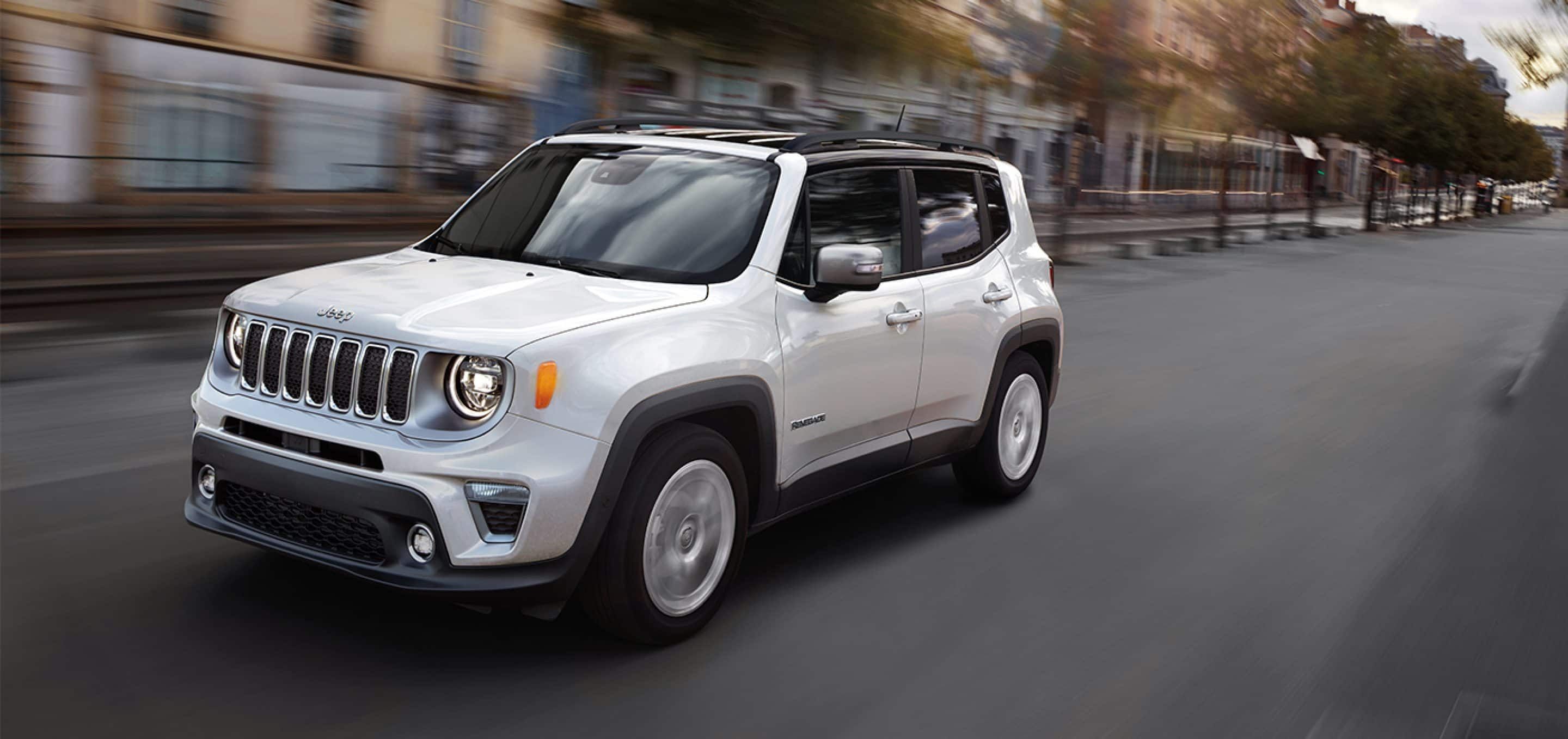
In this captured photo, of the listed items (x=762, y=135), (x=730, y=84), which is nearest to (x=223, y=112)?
(x=730, y=84)

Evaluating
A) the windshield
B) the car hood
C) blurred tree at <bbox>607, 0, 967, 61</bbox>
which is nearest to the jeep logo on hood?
the car hood

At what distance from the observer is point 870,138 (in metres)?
5.58

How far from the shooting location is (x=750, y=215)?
491cm

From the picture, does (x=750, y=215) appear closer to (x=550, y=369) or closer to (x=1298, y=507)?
(x=550, y=369)

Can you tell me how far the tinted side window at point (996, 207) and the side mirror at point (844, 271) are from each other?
1529 mm

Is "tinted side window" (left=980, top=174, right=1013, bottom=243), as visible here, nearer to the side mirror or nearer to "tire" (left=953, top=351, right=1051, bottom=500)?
"tire" (left=953, top=351, right=1051, bottom=500)

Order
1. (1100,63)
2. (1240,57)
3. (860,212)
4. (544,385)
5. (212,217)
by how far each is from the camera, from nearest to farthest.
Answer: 1. (544,385)
2. (860,212)
3. (212,217)
4. (1100,63)
5. (1240,57)

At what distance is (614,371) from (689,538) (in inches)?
26.9

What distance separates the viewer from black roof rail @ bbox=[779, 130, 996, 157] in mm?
5215

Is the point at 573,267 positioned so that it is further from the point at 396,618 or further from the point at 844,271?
the point at 396,618

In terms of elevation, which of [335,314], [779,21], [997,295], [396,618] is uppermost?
[779,21]

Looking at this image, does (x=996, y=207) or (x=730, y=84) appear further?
(x=730, y=84)

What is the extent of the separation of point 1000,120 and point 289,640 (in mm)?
29069

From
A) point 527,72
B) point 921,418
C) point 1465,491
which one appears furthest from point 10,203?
point 1465,491
